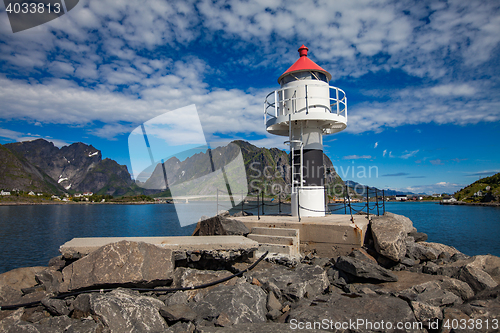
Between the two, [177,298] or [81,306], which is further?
[177,298]

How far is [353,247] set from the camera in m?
8.59

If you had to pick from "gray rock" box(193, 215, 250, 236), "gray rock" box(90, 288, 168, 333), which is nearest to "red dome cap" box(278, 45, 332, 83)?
"gray rock" box(193, 215, 250, 236)

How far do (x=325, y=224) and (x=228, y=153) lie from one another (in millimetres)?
28559

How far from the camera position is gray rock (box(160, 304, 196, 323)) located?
449cm

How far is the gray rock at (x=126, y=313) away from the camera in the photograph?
4277 mm

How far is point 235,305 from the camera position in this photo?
4660mm

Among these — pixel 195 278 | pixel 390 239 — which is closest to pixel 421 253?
pixel 390 239

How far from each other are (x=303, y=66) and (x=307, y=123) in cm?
244

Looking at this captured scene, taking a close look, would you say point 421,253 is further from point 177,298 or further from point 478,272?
point 177,298

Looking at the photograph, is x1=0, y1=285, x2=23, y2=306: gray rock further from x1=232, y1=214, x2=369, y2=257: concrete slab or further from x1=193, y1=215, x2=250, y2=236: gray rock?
x1=232, y1=214, x2=369, y2=257: concrete slab

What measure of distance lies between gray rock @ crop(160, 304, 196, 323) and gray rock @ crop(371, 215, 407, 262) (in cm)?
608

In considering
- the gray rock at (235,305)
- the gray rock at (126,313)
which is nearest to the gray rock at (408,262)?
the gray rock at (235,305)

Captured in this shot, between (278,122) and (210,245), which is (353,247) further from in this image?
(278,122)

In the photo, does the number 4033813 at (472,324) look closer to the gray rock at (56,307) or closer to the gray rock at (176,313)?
the gray rock at (176,313)
